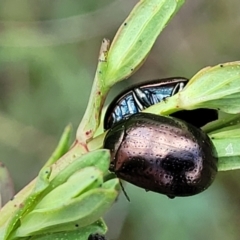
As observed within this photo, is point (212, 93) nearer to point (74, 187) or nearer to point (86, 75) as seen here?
point (74, 187)

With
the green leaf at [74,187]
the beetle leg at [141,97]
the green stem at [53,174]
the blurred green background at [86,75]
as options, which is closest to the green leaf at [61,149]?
the green stem at [53,174]

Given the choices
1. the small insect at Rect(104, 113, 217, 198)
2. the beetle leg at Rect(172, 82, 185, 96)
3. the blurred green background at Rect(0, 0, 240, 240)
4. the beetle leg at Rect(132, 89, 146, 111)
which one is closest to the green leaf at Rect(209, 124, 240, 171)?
the small insect at Rect(104, 113, 217, 198)

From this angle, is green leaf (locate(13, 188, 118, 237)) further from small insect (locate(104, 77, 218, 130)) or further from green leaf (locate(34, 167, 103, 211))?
small insect (locate(104, 77, 218, 130))

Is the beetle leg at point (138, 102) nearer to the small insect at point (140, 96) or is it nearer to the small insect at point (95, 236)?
the small insect at point (140, 96)

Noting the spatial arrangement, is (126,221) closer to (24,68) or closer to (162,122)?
(24,68)

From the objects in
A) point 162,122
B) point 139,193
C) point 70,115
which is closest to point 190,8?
point 70,115

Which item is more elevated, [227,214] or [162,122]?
[162,122]

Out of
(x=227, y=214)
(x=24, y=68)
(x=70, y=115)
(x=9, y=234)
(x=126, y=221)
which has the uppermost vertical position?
(x=9, y=234)
